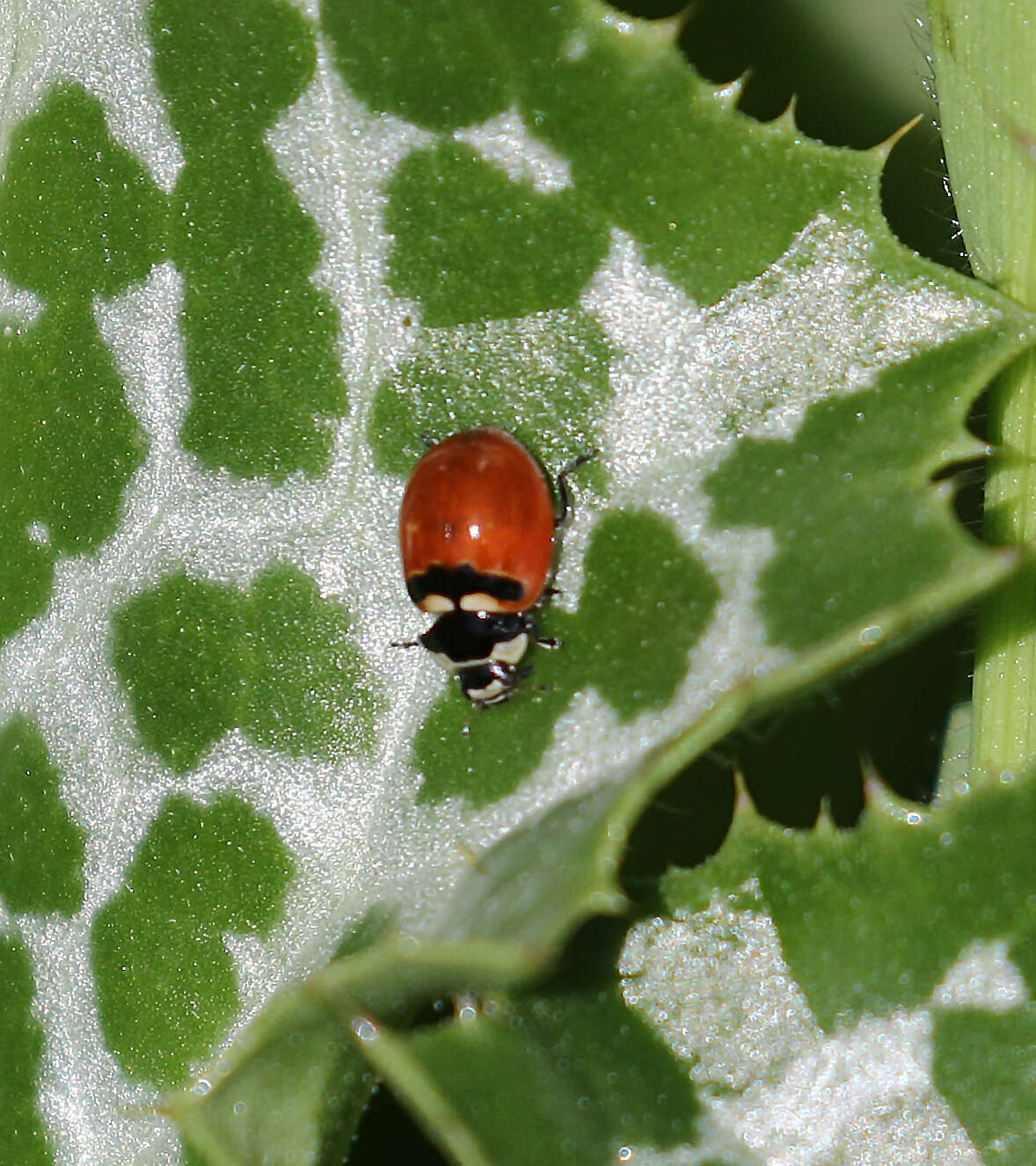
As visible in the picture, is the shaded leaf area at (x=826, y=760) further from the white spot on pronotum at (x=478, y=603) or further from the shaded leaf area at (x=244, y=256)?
the shaded leaf area at (x=244, y=256)

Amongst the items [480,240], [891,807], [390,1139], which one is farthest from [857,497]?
[390,1139]

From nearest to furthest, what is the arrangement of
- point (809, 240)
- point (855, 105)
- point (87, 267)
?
point (809, 240), point (87, 267), point (855, 105)

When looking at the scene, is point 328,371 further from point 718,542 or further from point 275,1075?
point 275,1075

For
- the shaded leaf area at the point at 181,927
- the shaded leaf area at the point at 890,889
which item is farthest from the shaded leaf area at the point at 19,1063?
the shaded leaf area at the point at 890,889

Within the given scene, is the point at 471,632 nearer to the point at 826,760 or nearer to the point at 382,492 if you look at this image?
the point at 382,492

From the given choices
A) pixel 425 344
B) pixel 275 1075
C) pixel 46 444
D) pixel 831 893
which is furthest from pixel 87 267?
pixel 831 893
